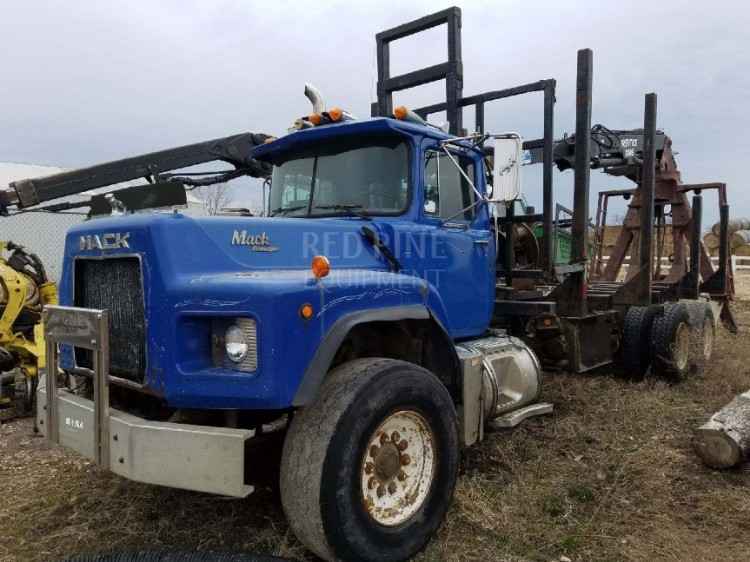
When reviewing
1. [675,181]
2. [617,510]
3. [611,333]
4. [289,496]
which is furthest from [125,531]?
[675,181]

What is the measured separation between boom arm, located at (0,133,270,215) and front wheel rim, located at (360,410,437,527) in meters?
4.21

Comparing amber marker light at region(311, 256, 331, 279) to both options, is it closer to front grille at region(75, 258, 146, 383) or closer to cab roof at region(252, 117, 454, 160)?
front grille at region(75, 258, 146, 383)

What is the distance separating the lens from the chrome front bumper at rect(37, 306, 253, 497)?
2852mm

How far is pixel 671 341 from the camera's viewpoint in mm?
7105

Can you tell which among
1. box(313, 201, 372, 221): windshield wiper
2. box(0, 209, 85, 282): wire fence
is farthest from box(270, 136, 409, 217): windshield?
box(0, 209, 85, 282): wire fence

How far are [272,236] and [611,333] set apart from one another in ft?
16.4

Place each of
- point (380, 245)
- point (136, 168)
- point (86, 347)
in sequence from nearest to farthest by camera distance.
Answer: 1. point (86, 347)
2. point (380, 245)
3. point (136, 168)

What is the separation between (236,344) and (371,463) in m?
0.99

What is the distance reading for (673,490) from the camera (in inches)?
168

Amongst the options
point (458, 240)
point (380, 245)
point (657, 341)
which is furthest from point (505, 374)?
point (657, 341)

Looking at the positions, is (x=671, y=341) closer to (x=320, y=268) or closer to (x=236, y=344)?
(x=320, y=268)

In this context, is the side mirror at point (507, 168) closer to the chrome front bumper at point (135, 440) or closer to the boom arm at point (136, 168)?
the chrome front bumper at point (135, 440)

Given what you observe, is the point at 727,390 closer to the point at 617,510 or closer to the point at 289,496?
the point at 617,510

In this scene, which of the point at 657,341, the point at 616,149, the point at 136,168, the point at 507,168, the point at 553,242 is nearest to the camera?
the point at 507,168
